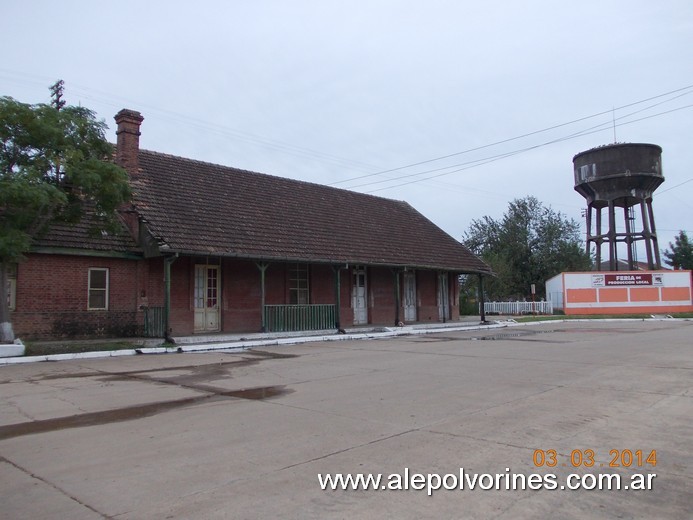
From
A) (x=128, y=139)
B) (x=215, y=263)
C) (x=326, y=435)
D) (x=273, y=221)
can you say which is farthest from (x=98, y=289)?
(x=326, y=435)

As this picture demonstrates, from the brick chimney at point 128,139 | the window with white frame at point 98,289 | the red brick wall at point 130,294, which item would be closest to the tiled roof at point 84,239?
the red brick wall at point 130,294

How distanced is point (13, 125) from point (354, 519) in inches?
561

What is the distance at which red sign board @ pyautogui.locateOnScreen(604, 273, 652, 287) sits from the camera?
40719 mm

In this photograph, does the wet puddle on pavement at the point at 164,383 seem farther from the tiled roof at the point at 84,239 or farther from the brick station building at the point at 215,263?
the tiled roof at the point at 84,239

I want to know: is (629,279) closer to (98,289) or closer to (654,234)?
(654,234)

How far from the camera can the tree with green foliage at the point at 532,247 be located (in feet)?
163

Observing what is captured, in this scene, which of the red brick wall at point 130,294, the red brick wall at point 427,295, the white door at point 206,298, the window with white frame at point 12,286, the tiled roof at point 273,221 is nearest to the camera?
the window with white frame at point 12,286

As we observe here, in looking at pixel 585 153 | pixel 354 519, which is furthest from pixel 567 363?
pixel 585 153

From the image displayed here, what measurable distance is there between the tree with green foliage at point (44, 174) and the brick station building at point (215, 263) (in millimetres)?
2055

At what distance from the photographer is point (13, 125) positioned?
14.1m

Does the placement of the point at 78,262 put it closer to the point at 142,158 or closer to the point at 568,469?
the point at 142,158

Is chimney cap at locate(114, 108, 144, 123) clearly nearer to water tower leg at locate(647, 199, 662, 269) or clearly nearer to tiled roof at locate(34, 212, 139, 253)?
tiled roof at locate(34, 212, 139, 253)

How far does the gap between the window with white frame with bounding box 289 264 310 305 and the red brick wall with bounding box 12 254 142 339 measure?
643cm
